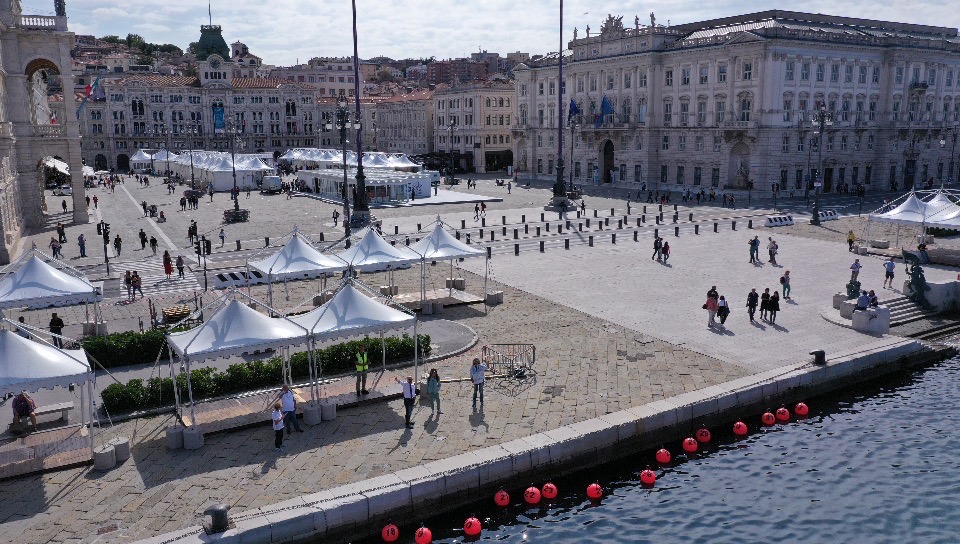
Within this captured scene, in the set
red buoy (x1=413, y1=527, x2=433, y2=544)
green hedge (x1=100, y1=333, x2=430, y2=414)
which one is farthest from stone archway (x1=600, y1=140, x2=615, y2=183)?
red buoy (x1=413, y1=527, x2=433, y2=544)

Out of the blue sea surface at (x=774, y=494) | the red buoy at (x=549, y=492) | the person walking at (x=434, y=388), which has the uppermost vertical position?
the person walking at (x=434, y=388)

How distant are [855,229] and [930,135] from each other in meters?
38.5

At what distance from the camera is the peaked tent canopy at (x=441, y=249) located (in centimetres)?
2923

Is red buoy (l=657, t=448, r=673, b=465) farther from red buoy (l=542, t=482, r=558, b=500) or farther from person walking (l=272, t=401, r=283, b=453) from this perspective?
person walking (l=272, t=401, r=283, b=453)

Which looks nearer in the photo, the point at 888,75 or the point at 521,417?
the point at 521,417

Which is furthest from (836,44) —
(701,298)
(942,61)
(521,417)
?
(521,417)

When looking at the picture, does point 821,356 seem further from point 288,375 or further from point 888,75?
point 888,75

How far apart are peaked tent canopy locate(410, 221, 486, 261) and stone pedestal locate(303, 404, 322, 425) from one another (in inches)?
466

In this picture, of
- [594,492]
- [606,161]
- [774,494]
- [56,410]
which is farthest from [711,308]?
[606,161]

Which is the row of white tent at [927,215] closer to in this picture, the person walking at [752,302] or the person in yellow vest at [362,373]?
the person walking at [752,302]

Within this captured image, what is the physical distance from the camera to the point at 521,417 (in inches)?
708

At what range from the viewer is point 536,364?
21.9 metres

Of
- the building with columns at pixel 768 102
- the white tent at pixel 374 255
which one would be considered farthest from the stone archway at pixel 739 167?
the white tent at pixel 374 255

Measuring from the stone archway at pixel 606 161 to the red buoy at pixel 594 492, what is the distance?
70.7 metres
